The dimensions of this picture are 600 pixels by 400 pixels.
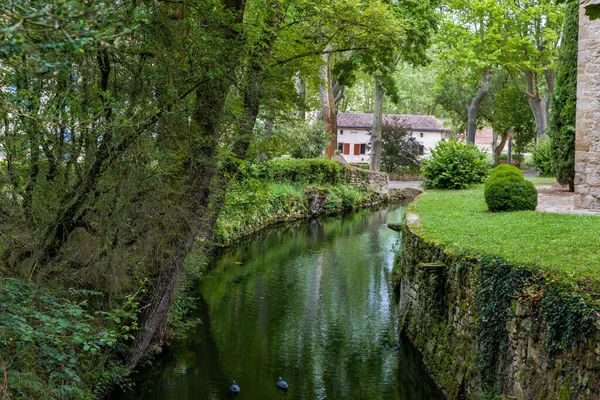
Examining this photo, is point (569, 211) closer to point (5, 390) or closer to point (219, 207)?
point (219, 207)

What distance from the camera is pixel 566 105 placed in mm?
15664

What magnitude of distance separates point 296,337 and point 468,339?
404 centimetres

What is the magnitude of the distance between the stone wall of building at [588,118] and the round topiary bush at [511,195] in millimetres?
875

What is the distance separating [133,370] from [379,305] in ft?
19.3

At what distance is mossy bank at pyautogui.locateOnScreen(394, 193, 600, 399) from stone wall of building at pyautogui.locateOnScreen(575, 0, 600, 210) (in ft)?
14.0

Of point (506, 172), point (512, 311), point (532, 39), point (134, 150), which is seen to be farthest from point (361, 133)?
point (512, 311)

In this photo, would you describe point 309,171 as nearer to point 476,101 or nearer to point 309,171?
point 309,171

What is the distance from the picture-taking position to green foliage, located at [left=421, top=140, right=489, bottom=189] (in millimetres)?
20141

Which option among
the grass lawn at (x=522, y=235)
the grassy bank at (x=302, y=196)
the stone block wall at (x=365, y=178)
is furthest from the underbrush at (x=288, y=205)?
the grass lawn at (x=522, y=235)

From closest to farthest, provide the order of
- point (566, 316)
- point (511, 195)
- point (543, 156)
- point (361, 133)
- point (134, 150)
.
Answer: point (566, 316) < point (134, 150) < point (511, 195) < point (543, 156) < point (361, 133)

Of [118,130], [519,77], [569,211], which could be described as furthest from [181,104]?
[519,77]

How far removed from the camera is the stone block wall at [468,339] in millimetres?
5398

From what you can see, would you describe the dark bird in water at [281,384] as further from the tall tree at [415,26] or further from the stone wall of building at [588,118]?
the tall tree at [415,26]

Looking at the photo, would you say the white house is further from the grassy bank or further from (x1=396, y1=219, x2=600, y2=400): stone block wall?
(x1=396, y1=219, x2=600, y2=400): stone block wall
